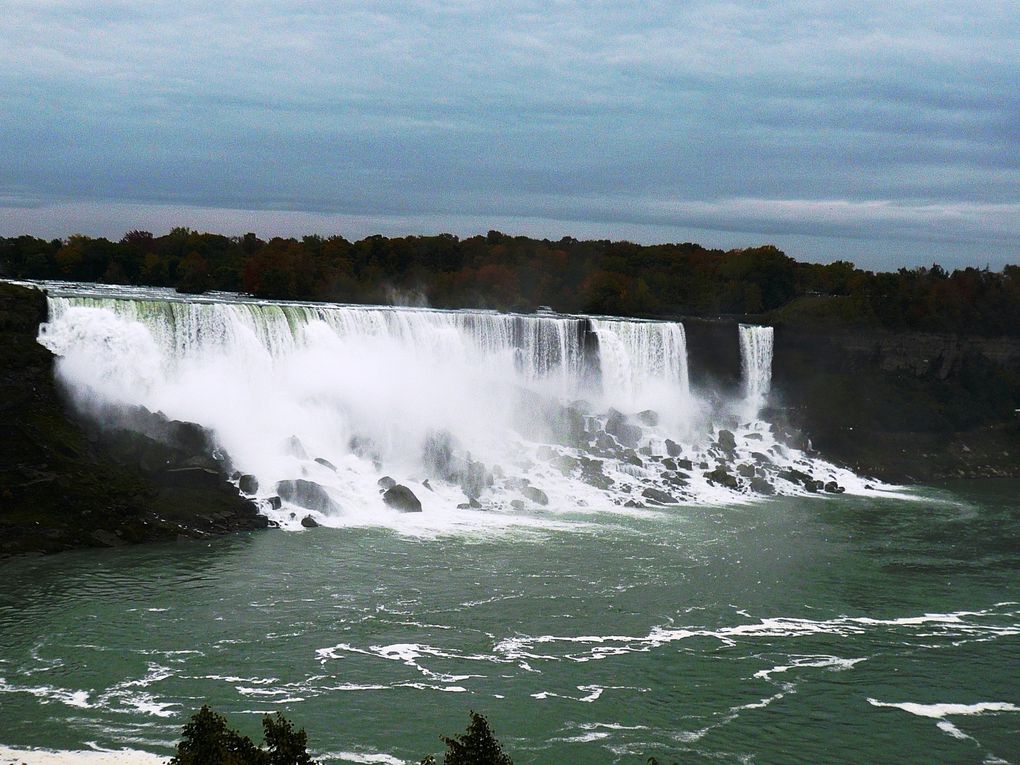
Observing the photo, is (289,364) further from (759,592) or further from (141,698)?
(141,698)

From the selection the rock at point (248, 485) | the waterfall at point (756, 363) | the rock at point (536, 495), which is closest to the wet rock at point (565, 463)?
the rock at point (536, 495)

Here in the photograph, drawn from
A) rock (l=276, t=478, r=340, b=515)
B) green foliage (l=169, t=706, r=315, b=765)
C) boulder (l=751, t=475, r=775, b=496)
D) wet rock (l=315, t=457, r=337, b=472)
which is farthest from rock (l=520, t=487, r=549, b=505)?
green foliage (l=169, t=706, r=315, b=765)

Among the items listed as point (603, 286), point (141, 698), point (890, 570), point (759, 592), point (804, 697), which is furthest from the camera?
point (603, 286)

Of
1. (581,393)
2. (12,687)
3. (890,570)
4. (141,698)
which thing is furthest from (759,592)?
(581,393)

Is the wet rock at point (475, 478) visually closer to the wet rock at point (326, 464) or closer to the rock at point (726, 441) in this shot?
the wet rock at point (326, 464)

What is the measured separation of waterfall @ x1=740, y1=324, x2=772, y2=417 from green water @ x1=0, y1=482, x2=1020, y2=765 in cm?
2061

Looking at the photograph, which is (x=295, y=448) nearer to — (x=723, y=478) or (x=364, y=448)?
(x=364, y=448)

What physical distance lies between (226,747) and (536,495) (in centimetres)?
2392

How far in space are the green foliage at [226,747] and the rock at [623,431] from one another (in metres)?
30.7

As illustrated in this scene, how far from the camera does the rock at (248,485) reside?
101 ft

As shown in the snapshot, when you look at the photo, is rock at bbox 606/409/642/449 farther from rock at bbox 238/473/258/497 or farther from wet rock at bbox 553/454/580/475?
rock at bbox 238/473/258/497

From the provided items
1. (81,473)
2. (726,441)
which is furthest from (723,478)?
(81,473)

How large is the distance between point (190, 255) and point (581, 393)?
34.3 metres

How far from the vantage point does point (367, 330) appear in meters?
40.2
